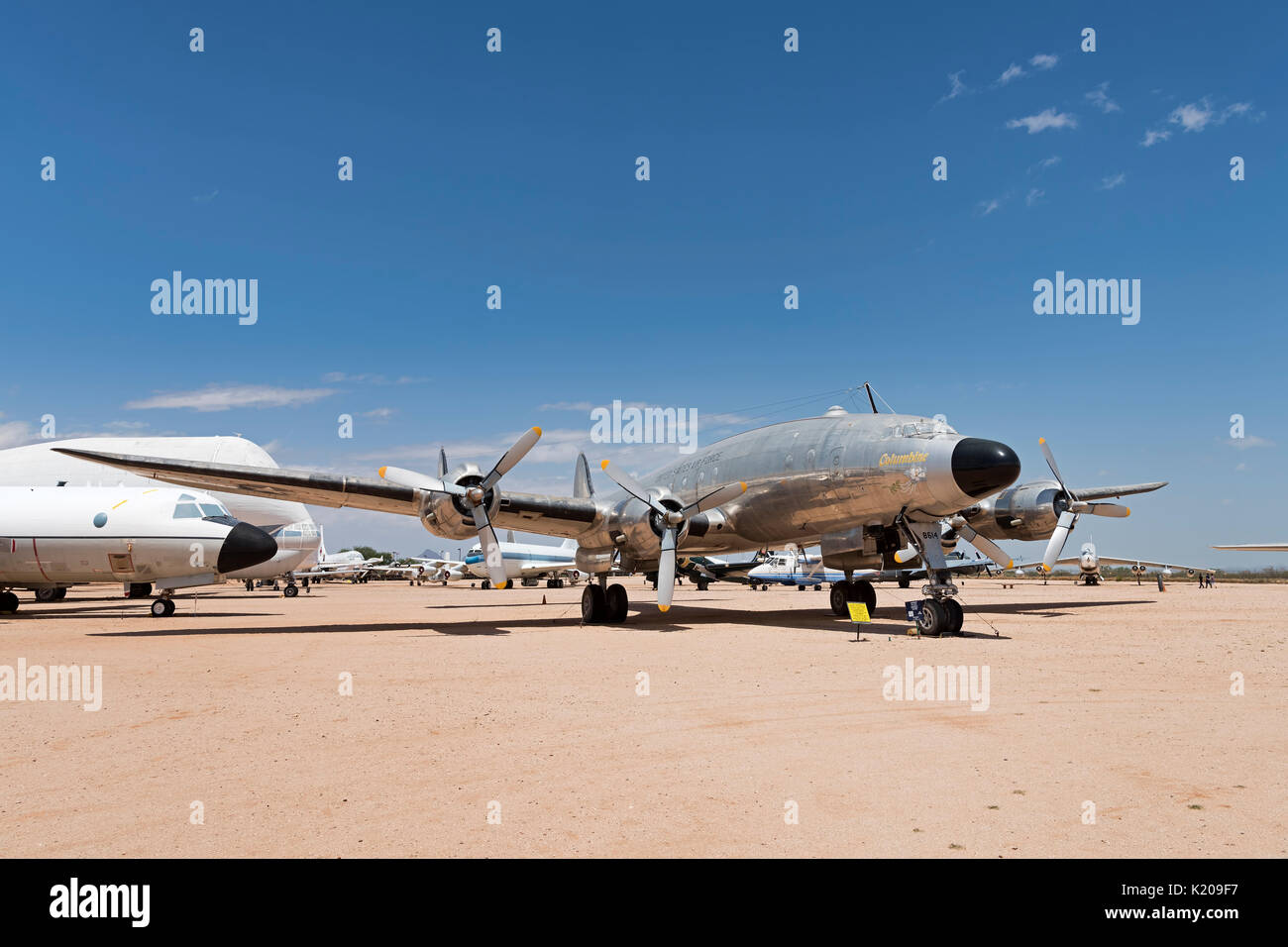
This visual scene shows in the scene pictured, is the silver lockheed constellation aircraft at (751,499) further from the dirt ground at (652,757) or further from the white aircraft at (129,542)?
the white aircraft at (129,542)

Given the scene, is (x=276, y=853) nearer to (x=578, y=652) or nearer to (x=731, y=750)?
(x=731, y=750)

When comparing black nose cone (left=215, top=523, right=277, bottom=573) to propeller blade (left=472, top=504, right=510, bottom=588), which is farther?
black nose cone (left=215, top=523, right=277, bottom=573)

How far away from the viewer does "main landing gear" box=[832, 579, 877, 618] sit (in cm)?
2305

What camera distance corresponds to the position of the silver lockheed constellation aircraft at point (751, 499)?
16906mm

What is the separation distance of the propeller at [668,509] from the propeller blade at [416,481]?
150 inches

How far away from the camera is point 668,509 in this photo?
19.9 meters

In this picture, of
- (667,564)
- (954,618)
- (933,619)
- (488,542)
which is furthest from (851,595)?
(488,542)

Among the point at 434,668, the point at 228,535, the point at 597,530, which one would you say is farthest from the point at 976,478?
the point at 228,535

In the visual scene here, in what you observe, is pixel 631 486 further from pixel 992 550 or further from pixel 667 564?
pixel 992 550

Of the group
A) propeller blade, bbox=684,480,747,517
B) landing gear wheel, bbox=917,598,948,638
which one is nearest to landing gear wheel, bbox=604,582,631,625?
propeller blade, bbox=684,480,747,517

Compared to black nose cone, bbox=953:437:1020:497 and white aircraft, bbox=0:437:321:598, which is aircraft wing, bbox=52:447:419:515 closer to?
black nose cone, bbox=953:437:1020:497

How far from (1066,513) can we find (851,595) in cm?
908

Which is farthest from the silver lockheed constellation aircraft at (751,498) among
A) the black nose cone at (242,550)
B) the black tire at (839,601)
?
the black nose cone at (242,550)
